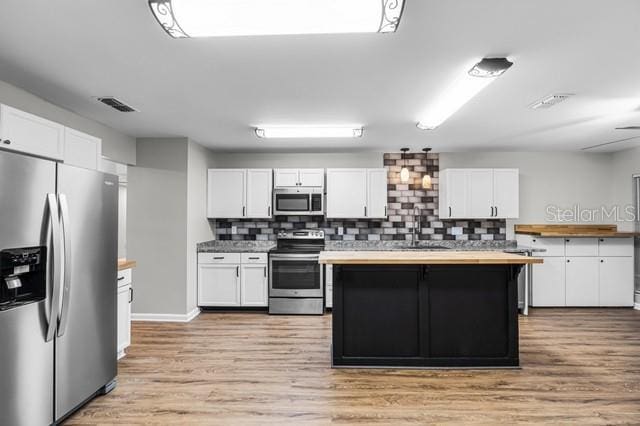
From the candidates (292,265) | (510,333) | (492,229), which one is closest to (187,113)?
(292,265)

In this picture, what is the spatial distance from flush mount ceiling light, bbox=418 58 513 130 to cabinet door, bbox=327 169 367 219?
5.56 ft

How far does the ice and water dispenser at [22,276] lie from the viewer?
6.14 feet

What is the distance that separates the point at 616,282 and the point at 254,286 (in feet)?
16.3

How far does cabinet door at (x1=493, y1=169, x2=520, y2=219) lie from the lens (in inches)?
206

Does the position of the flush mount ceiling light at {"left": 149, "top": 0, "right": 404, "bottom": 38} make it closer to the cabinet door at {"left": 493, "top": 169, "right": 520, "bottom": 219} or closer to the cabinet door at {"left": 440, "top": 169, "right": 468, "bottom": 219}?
the cabinet door at {"left": 440, "top": 169, "right": 468, "bottom": 219}

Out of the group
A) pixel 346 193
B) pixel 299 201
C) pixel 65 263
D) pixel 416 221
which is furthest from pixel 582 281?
pixel 65 263

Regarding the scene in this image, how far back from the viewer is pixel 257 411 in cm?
246

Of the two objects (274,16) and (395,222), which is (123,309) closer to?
(274,16)

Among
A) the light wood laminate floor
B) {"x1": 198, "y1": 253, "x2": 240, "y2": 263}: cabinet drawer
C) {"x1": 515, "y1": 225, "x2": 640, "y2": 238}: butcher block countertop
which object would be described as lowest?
the light wood laminate floor

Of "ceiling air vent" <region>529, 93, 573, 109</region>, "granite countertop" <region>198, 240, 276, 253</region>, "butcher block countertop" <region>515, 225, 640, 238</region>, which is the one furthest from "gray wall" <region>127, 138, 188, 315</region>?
"butcher block countertop" <region>515, 225, 640, 238</region>

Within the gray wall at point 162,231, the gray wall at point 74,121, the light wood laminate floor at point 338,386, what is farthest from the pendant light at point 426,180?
the gray wall at point 74,121

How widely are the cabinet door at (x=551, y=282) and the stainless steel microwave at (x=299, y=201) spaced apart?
311 cm

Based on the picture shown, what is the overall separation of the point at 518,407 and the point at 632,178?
4488 mm

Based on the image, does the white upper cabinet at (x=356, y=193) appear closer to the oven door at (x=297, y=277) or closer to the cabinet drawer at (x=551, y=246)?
the oven door at (x=297, y=277)
